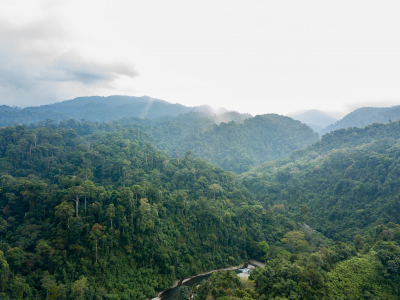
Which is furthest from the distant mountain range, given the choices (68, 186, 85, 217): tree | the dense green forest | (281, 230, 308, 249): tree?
(281, 230, 308, 249): tree

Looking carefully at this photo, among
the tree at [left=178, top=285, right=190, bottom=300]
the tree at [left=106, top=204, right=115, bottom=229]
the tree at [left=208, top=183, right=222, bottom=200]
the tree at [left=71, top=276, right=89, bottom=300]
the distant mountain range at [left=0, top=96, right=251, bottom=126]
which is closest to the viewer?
the tree at [left=71, top=276, right=89, bottom=300]

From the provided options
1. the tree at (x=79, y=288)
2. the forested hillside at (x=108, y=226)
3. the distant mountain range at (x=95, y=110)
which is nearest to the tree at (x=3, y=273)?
the forested hillside at (x=108, y=226)

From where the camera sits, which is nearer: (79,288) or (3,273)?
(3,273)

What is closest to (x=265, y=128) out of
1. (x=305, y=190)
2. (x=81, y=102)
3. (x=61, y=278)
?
(x=305, y=190)

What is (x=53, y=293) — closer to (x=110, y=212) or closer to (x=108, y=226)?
(x=108, y=226)

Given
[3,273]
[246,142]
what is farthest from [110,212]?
[246,142]

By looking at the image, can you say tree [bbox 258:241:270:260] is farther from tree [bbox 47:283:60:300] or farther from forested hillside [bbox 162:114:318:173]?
forested hillside [bbox 162:114:318:173]
